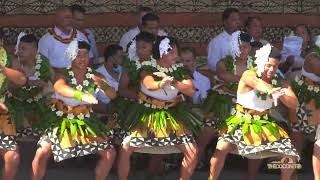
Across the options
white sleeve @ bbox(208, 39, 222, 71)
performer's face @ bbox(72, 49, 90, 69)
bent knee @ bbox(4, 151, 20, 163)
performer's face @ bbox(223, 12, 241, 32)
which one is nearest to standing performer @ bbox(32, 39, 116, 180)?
performer's face @ bbox(72, 49, 90, 69)

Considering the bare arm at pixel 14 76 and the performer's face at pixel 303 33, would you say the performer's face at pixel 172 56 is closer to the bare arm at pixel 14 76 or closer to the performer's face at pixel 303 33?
the bare arm at pixel 14 76

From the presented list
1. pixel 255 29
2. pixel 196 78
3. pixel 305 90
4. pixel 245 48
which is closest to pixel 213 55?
pixel 196 78

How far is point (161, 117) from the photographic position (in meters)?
7.47

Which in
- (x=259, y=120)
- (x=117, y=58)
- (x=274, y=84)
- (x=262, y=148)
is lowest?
(x=262, y=148)

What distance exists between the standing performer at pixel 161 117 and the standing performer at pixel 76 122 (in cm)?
28

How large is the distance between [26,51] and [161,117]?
153 cm

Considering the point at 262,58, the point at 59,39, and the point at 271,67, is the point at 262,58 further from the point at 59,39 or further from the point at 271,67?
the point at 59,39

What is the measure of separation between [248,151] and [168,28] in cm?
369

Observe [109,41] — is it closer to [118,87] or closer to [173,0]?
[173,0]

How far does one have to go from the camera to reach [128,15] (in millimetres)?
10617

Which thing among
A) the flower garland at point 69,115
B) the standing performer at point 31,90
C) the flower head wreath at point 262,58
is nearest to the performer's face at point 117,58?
the standing performer at point 31,90

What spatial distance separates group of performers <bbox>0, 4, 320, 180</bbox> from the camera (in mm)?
7270

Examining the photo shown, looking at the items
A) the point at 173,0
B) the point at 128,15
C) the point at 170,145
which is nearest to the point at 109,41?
the point at 128,15

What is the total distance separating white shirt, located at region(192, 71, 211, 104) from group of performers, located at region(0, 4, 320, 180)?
323 millimetres
